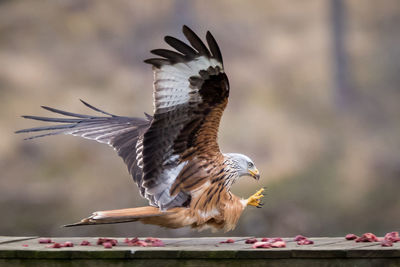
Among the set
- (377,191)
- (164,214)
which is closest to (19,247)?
(164,214)

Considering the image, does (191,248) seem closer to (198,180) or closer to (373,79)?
(198,180)

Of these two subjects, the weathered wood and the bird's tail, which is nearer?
the weathered wood

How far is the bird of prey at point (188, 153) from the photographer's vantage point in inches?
196

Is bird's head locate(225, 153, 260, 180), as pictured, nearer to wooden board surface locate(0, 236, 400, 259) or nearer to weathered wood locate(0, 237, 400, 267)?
wooden board surface locate(0, 236, 400, 259)

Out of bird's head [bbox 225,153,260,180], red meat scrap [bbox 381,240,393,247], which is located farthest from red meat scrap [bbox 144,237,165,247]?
red meat scrap [bbox 381,240,393,247]

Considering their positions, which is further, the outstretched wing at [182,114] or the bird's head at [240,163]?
the bird's head at [240,163]

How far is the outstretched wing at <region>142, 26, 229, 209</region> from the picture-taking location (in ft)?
16.1

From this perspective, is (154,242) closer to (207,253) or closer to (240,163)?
(207,253)

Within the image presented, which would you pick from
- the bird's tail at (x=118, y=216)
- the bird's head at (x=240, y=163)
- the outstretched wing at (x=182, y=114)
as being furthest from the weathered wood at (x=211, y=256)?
the bird's head at (x=240, y=163)

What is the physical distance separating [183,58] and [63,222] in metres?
9.01

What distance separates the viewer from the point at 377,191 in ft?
45.2

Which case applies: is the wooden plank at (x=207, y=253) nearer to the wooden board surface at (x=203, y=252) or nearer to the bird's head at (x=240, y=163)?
the wooden board surface at (x=203, y=252)

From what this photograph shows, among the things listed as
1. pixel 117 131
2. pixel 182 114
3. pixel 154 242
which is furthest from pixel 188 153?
pixel 117 131

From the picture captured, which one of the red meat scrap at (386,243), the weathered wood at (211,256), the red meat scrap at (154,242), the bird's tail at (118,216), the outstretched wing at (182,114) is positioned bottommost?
the weathered wood at (211,256)
